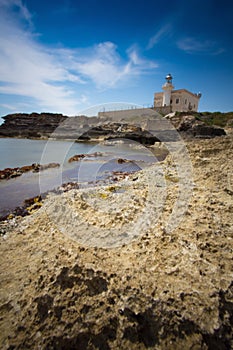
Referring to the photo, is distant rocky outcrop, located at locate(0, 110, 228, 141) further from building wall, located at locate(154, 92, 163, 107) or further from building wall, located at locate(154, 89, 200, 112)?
building wall, located at locate(154, 92, 163, 107)

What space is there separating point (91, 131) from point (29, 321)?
36320 mm

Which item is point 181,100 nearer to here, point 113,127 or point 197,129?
point 113,127

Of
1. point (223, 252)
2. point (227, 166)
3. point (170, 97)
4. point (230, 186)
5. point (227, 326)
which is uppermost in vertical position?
point (170, 97)

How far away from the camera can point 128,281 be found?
54.7 inches

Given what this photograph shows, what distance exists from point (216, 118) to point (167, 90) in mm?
14164

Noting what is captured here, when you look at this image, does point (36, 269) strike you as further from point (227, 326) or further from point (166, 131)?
point (166, 131)

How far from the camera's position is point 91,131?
3569 centimetres

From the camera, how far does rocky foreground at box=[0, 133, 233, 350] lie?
1158 millimetres

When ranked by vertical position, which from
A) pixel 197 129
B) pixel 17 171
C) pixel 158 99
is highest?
pixel 158 99

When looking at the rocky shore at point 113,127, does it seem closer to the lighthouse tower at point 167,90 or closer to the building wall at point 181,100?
the building wall at point 181,100

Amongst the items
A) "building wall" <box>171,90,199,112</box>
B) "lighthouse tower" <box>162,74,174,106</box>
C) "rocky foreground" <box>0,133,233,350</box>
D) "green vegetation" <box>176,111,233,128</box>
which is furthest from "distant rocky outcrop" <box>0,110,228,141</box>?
"rocky foreground" <box>0,133,233,350</box>

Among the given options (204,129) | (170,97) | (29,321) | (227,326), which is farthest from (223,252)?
(170,97)

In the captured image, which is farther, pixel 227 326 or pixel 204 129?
pixel 204 129

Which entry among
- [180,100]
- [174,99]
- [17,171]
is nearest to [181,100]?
[180,100]
